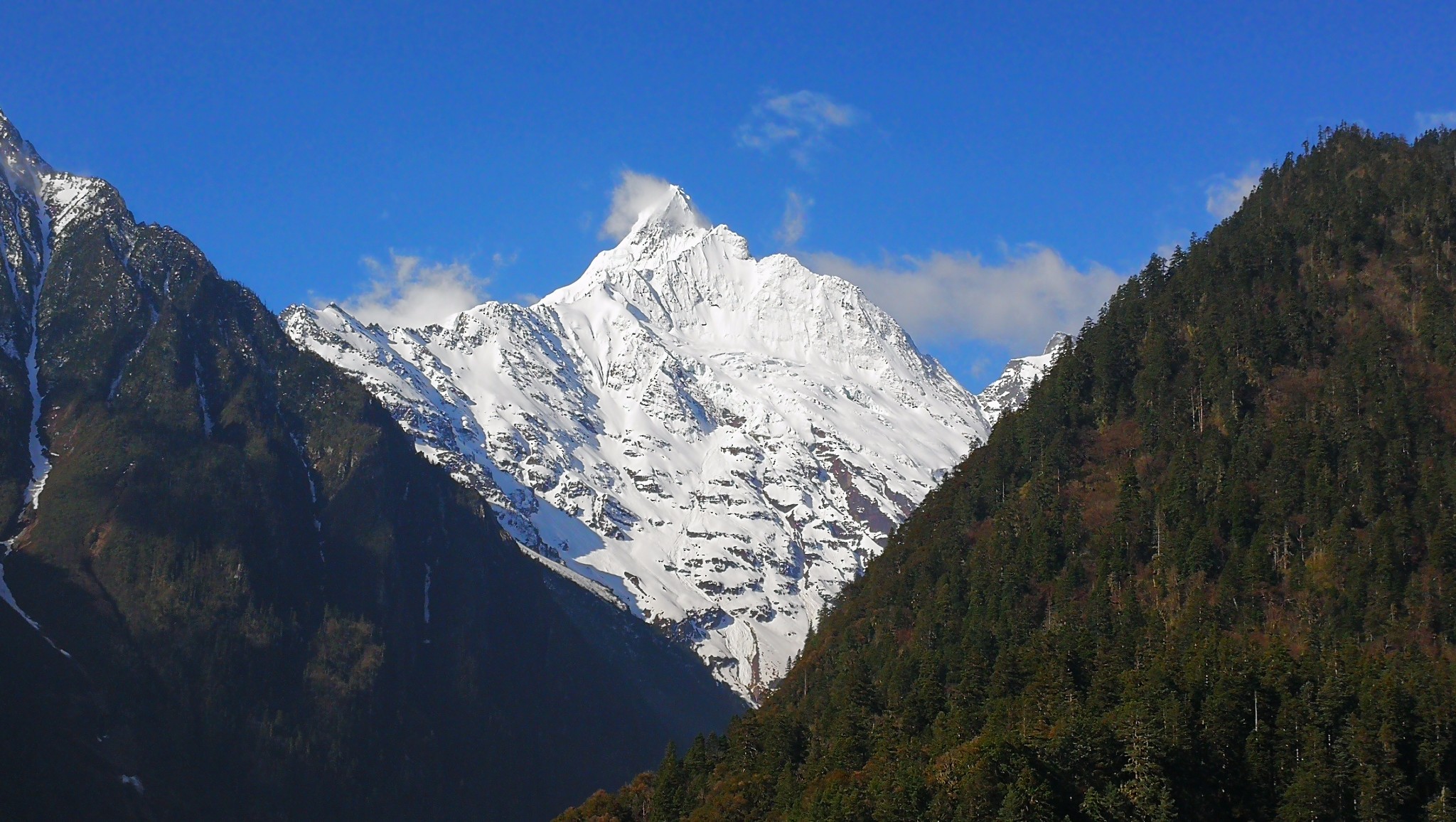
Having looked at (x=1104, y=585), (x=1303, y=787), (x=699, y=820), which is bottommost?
(x=699, y=820)

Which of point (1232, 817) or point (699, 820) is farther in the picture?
point (699, 820)

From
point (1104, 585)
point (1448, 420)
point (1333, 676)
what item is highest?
point (1448, 420)

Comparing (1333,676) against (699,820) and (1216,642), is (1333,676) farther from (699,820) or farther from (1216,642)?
(699,820)

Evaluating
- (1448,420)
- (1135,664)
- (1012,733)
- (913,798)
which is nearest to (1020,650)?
(1135,664)

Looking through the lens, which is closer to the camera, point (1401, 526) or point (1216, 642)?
point (1216, 642)

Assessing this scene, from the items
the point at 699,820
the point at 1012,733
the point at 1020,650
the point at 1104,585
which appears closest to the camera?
the point at 1012,733

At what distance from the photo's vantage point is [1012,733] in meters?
142

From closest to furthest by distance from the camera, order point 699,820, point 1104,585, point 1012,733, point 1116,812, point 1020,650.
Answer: point 1116,812 < point 1012,733 < point 699,820 < point 1020,650 < point 1104,585

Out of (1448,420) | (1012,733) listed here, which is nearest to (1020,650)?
(1012,733)

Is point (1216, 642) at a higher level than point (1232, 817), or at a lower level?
higher

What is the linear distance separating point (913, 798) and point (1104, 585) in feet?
219

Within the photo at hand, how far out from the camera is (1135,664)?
163625mm

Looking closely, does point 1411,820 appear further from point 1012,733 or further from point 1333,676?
point 1012,733

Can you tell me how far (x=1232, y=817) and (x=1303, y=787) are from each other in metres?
7.02
